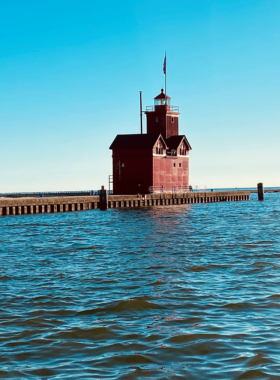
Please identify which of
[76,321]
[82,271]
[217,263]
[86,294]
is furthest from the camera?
[217,263]

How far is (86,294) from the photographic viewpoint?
46.5ft

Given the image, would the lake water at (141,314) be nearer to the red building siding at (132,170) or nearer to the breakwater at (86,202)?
the breakwater at (86,202)

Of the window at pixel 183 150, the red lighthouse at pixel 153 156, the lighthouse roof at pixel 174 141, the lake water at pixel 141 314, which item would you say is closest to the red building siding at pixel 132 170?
the red lighthouse at pixel 153 156

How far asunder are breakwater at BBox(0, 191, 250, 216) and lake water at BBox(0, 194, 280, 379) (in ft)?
91.5

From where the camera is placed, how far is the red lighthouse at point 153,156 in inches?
2598

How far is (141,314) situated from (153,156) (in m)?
53.8

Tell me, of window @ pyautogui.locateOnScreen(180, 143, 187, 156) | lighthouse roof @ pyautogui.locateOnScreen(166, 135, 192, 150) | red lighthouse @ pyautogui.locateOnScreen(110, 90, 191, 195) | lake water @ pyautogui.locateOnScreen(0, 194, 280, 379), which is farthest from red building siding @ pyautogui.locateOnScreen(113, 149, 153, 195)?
lake water @ pyautogui.locateOnScreen(0, 194, 280, 379)

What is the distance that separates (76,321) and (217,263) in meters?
8.64

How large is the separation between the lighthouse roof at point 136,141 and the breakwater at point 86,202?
19.9 feet

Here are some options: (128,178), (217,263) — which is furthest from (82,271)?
(128,178)

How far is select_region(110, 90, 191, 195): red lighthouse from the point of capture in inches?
2598

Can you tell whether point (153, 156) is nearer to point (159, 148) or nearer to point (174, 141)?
point (159, 148)

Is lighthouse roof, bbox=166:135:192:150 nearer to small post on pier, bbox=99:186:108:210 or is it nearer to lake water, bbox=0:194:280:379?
small post on pier, bbox=99:186:108:210

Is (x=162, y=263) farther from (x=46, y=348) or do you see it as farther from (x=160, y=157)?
(x=160, y=157)
